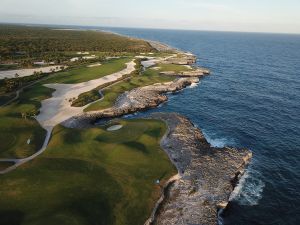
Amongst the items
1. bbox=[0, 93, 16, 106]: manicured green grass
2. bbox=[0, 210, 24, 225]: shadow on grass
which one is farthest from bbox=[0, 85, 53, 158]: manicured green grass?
bbox=[0, 210, 24, 225]: shadow on grass

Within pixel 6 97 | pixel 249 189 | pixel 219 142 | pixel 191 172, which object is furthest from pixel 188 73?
pixel 249 189

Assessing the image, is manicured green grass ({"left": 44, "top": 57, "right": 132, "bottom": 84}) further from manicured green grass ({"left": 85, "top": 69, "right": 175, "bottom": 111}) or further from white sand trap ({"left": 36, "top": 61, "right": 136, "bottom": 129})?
manicured green grass ({"left": 85, "top": 69, "right": 175, "bottom": 111})

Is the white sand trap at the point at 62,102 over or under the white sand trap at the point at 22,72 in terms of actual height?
over

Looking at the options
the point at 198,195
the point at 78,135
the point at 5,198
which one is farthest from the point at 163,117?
the point at 5,198

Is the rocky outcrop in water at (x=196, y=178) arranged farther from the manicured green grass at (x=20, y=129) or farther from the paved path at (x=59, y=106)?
the manicured green grass at (x=20, y=129)

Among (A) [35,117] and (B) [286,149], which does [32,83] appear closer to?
(A) [35,117]

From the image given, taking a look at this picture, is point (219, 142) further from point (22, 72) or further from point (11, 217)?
point (22, 72)

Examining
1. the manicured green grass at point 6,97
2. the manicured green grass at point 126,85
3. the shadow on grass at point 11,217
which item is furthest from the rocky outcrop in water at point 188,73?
the shadow on grass at point 11,217
